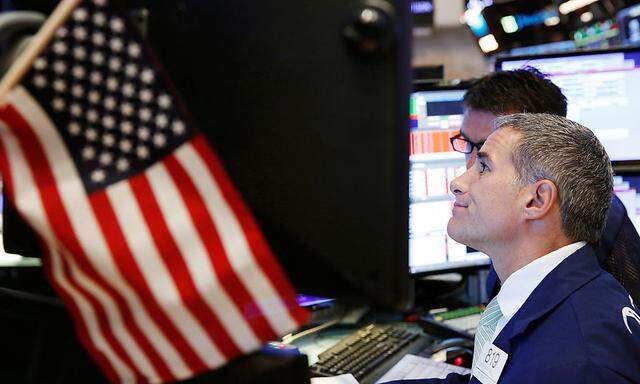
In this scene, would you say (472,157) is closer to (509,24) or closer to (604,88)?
(604,88)

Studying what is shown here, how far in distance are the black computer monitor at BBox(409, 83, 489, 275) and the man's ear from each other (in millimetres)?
589

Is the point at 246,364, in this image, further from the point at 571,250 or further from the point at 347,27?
the point at 571,250

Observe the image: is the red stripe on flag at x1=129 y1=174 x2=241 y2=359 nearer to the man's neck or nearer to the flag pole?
the flag pole

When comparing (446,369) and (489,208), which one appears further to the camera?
(446,369)

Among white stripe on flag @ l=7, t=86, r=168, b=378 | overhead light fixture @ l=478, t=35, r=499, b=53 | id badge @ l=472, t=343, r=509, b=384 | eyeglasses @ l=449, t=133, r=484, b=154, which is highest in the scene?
overhead light fixture @ l=478, t=35, r=499, b=53

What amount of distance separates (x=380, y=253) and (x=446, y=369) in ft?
3.68

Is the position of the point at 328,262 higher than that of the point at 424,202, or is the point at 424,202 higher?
the point at 328,262

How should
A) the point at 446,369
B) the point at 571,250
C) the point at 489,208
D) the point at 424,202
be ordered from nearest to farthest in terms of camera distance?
the point at 571,250, the point at 489,208, the point at 446,369, the point at 424,202

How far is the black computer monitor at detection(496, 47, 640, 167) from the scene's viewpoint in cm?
198

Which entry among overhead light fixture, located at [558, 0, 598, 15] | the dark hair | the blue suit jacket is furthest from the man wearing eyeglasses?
overhead light fixture, located at [558, 0, 598, 15]

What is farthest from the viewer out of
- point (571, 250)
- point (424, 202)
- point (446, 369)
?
point (424, 202)

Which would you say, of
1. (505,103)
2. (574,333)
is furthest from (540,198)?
(505,103)

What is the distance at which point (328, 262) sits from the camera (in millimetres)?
555

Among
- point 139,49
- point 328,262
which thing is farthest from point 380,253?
point 139,49
